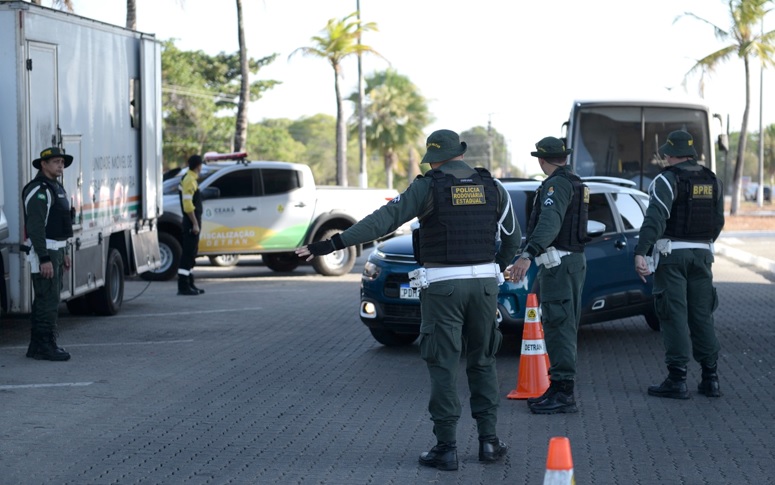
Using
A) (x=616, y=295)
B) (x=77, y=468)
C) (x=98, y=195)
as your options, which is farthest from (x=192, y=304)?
(x=77, y=468)

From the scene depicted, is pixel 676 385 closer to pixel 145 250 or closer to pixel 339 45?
pixel 145 250

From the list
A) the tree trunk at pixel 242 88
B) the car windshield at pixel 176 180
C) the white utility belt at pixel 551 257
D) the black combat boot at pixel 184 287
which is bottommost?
the black combat boot at pixel 184 287

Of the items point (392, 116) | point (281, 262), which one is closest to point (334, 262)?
point (281, 262)

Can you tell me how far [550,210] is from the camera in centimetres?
803

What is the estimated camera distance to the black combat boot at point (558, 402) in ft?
26.7

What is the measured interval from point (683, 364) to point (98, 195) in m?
7.17

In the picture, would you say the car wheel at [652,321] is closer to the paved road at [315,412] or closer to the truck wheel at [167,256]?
the paved road at [315,412]

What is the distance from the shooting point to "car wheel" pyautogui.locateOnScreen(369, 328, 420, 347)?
36.8ft

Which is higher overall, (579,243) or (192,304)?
(579,243)

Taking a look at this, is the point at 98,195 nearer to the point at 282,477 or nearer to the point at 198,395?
the point at 198,395

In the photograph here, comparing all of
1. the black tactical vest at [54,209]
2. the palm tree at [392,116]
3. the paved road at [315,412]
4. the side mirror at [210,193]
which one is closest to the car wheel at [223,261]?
the side mirror at [210,193]

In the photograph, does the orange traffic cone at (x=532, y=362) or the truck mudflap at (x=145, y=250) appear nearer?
the orange traffic cone at (x=532, y=362)

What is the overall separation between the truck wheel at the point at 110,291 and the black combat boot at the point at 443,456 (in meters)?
8.11

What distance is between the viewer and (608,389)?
29.9 feet
